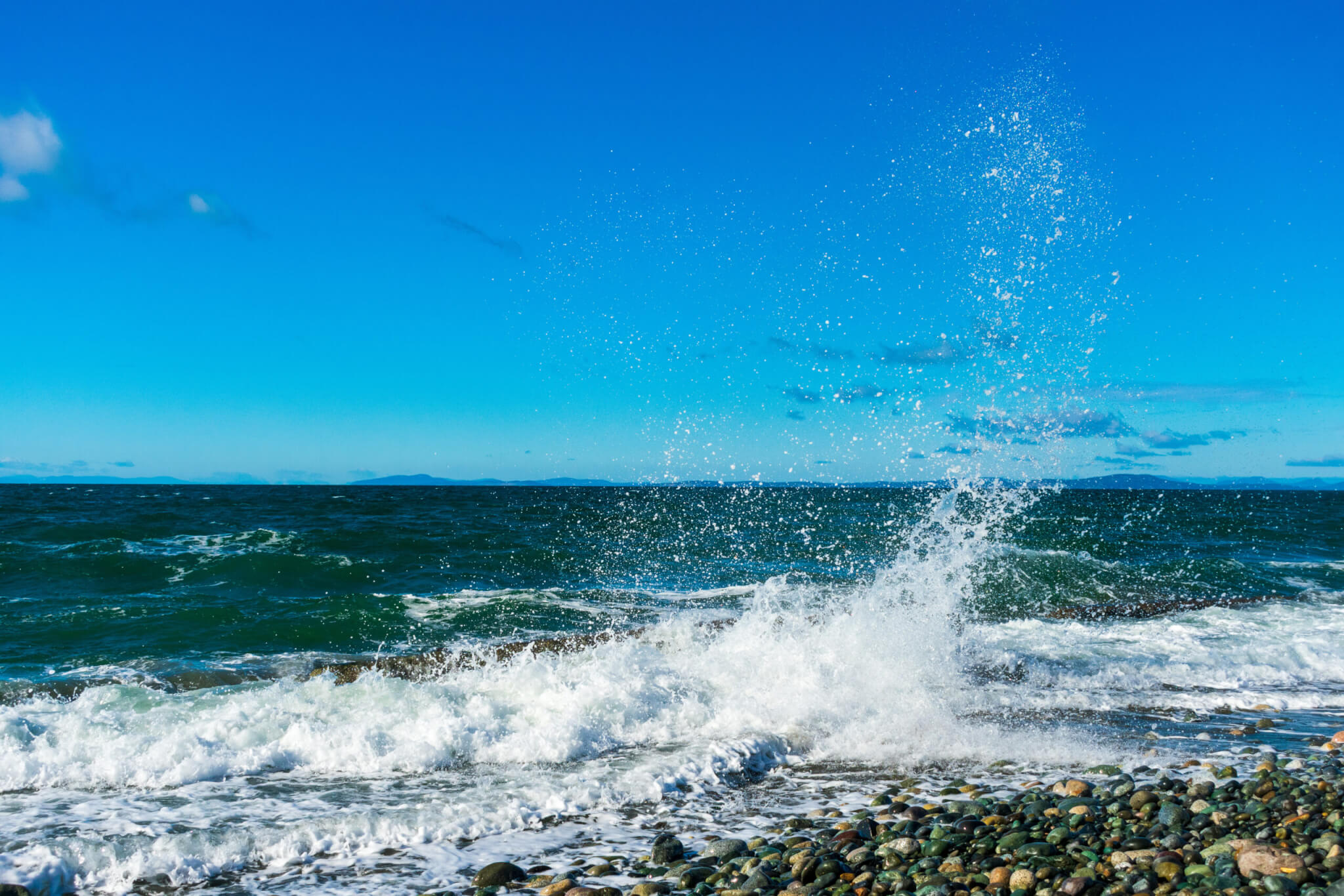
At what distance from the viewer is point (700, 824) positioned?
525cm

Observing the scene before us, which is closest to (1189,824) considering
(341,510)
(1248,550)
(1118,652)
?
(1118,652)

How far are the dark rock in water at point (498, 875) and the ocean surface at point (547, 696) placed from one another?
191 mm

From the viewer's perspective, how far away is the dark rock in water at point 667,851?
15.1 ft

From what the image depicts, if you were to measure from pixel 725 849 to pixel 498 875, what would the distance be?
129 centimetres

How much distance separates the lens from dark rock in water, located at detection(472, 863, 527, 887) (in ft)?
14.4

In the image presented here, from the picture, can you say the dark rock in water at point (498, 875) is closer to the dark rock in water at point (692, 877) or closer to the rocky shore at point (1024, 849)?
the rocky shore at point (1024, 849)

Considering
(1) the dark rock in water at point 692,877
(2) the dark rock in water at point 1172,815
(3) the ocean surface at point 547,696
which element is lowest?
(3) the ocean surface at point 547,696

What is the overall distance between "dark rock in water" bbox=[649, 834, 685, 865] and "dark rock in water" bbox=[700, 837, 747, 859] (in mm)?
137

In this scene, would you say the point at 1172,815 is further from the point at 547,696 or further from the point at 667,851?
the point at 547,696

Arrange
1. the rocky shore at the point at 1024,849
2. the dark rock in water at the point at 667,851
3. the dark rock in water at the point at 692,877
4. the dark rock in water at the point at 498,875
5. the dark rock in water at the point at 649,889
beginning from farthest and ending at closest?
1. the dark rock in water at the point at 667,851
2. the dark rock in water at the point at 498,875
3. the dark rock in water at the point at 692,877
4. the dark rock in water at the point at 649,889
5. the rocky shore at the point at 1024,849

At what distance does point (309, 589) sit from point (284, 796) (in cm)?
1119

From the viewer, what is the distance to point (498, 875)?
444 centimetres

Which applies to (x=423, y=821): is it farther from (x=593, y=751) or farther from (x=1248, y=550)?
(x=1248, y=550)

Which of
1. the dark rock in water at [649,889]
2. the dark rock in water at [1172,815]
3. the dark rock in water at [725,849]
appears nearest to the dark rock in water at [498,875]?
the dark rock in water at [649,889]
